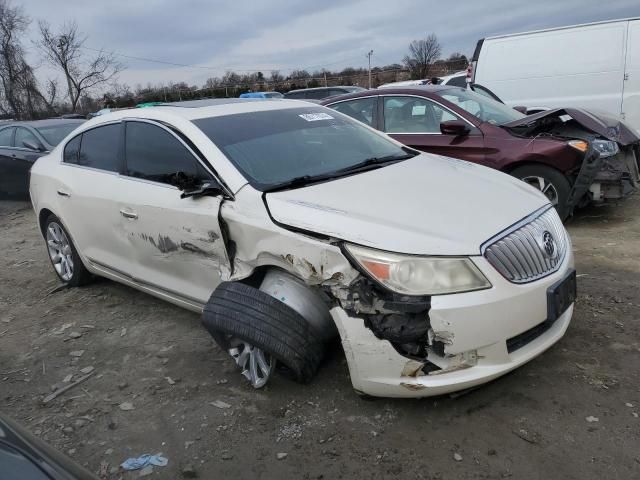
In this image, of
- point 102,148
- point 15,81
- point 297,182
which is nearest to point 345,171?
point 297,182

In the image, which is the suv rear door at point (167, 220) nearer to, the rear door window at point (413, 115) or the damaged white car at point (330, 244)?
the damaged white car at point (330, 244)

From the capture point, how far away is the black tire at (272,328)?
8.95ft

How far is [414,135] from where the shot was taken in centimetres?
612

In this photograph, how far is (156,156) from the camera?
11.9ft

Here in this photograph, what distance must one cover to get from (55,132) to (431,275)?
8676 mm

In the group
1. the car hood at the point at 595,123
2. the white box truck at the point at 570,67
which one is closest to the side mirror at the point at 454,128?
the car hood at the point at 595,123

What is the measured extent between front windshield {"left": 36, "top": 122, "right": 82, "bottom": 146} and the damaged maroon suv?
5747 mm

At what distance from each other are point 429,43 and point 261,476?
152 ft

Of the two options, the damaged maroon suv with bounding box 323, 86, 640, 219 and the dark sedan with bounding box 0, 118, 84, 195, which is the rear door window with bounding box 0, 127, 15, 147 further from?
the damaged maroon suv with bounding box 323, 86, 640, 219

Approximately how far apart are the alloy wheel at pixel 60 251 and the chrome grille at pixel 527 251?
152 inches

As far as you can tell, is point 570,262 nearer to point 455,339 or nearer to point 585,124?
point 455,339

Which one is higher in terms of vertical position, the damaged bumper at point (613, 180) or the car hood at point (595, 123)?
the car hood at point (595, 123)

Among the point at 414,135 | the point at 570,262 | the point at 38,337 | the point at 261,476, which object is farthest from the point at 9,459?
the point at 414,135

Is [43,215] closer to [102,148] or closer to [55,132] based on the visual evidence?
[102,148]
